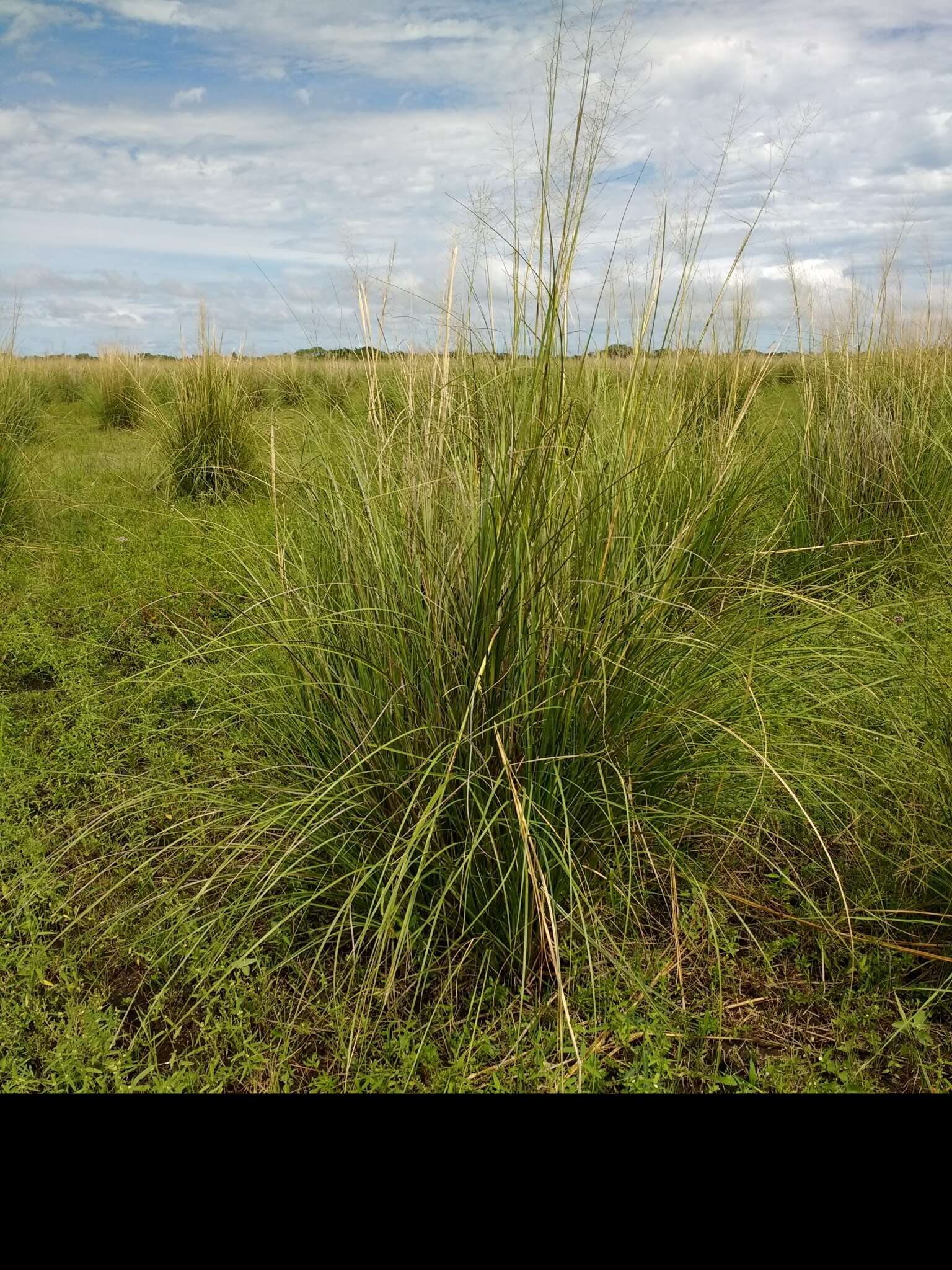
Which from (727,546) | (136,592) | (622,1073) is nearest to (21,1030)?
(622,1073)

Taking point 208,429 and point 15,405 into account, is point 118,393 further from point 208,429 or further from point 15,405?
point 208,429

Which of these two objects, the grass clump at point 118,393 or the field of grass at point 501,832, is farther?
the grass clump at point 118,393

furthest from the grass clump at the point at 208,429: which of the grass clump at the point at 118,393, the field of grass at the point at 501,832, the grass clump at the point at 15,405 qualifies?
the field of grass at the point at 501,832

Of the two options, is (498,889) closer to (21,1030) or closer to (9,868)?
(21,1030)

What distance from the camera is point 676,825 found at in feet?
6.17

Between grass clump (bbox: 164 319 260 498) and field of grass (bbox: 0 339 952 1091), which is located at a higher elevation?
grass clump (bbox: 164 319 260 498)

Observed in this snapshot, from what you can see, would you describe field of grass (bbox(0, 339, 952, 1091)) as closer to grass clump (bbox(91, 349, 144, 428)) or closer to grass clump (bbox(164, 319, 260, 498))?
grass clump (bbox(164, 319, 260, 498))

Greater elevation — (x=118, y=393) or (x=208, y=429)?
(x=118, y=393)

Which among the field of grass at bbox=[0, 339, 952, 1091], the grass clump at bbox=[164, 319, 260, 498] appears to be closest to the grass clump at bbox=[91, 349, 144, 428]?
the grass clump at bbox=[164, 319, 260, 498]

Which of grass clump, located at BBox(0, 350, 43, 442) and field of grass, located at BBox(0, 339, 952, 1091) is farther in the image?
grass clump, located at BBox(0, 350, 43, 442)

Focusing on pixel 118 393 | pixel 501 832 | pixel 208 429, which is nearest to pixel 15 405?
pixel 208 429

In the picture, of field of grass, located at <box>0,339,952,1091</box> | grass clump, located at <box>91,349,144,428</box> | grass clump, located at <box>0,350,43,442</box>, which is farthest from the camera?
grass clump, located at <box>91,349,144,428</box>

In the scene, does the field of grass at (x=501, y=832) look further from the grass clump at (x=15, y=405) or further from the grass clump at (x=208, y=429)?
the grass clump at (x=15, y=405)

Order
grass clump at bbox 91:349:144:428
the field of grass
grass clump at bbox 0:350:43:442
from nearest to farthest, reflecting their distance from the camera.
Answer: the field of grass → grass clump at bbox 0:350:43:442 → grass clump at bbox 91:349:144:428
